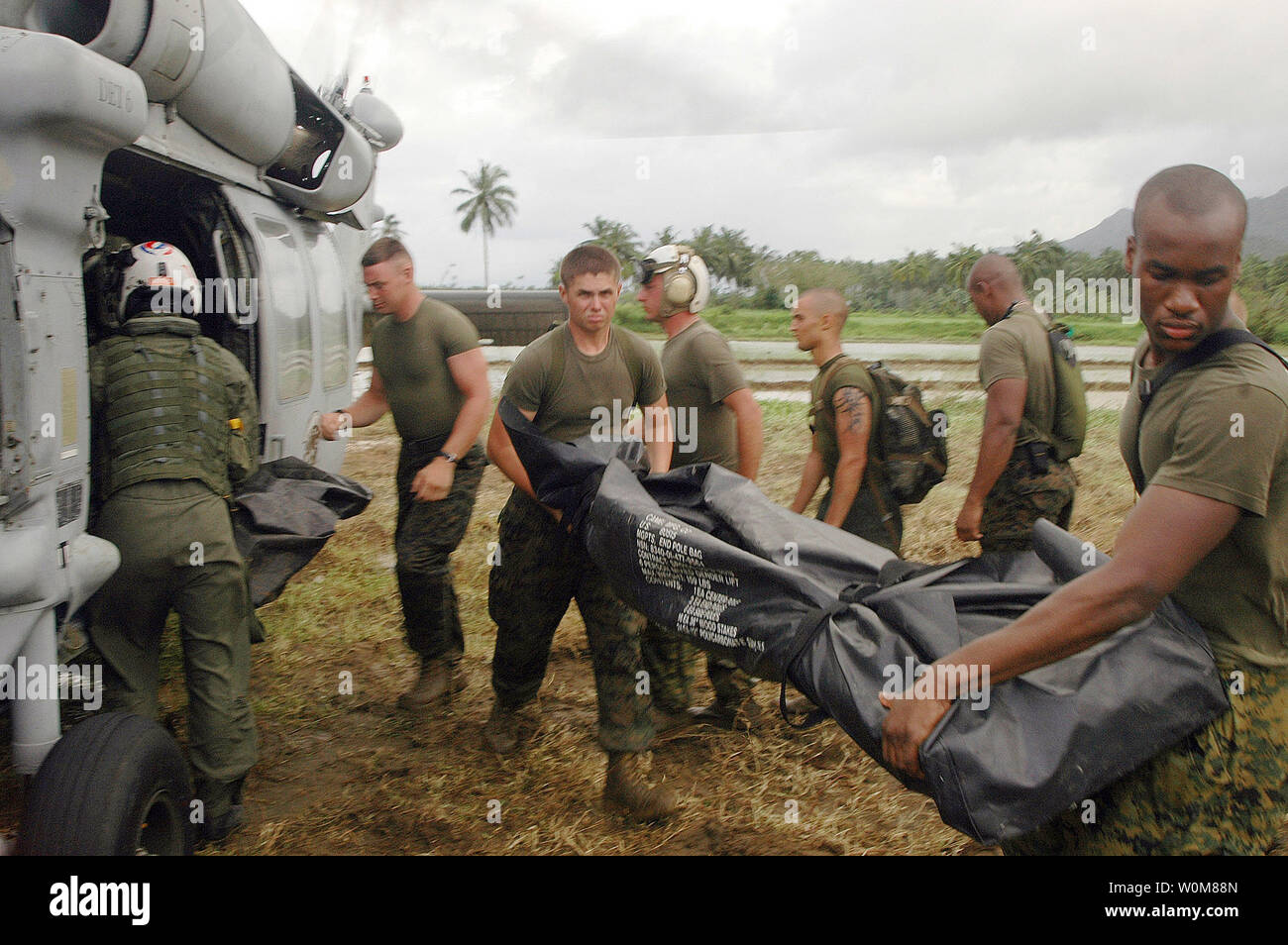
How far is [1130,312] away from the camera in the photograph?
197cm

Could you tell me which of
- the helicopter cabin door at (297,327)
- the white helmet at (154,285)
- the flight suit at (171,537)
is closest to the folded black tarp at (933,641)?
the flight suit at (171,537)

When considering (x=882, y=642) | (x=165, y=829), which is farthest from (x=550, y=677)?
(x=882, y=642)

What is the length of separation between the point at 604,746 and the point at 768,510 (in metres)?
1.53

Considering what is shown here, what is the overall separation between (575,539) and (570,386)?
0.62 meters

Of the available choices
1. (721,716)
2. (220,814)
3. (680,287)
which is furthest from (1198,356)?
(220,814)

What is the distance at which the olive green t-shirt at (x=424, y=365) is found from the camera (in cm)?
457

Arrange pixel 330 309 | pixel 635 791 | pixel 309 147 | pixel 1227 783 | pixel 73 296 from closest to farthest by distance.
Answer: pixel 1227 783
pixel 73 296
pixel 635 791
pixel 309 147
pixel 330 309

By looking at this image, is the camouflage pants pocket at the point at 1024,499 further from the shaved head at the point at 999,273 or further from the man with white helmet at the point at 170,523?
the man with white helmet at the point at 170,523

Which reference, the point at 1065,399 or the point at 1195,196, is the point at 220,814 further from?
the point at 1065,399

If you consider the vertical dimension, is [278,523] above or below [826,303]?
below

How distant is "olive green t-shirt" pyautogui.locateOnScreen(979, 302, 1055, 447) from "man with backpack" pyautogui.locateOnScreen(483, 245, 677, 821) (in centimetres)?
146

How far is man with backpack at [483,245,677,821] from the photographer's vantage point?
11.7 ft

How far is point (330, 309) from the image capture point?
605 cm

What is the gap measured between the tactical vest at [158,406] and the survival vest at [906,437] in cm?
248
